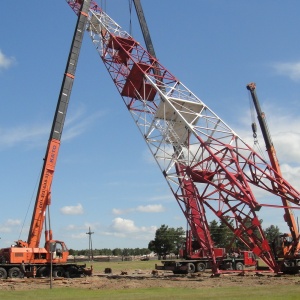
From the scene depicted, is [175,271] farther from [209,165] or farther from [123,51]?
[123,51]

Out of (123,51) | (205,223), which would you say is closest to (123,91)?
(123,51)

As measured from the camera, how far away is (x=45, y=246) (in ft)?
119

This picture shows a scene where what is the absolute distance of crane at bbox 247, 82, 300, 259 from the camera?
39.6m

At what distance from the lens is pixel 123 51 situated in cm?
4188

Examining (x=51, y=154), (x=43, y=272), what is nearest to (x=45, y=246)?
(x=43, y=272)

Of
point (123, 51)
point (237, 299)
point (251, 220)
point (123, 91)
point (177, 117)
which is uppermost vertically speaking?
point (123, 51)

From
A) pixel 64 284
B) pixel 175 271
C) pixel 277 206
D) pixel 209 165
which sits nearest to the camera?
pixel 64 284

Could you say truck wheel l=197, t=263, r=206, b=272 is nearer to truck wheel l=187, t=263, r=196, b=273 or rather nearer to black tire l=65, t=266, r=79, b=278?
truck wheel l=187, t=263, r=196, b=273

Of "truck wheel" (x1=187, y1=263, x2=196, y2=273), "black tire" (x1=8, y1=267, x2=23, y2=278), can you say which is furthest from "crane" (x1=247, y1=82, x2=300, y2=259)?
"black tire" (x1=8, y1=267, x2=23, y2=278)

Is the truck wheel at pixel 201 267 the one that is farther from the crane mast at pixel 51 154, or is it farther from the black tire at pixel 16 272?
the black tire at pixel 16 272

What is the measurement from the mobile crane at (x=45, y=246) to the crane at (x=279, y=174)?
16608 millimetres

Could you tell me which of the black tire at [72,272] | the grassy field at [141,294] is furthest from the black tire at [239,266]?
the grassy field at [141,294]

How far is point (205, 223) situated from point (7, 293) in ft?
59.2

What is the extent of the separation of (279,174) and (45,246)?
20.1m
